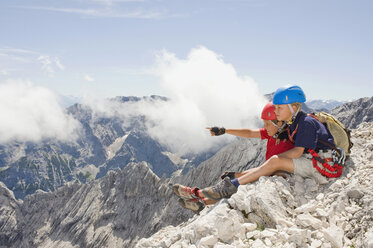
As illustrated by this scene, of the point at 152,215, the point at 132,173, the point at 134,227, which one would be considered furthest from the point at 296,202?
the point at 132,173

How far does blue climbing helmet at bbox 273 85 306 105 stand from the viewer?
9.47 metres

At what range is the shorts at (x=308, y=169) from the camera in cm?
926

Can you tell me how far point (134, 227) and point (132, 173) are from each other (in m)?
15.2

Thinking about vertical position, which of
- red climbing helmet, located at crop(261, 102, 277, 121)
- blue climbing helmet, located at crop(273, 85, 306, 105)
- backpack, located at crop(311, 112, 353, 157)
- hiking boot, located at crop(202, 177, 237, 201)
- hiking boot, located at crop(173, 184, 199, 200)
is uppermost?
blue climbing helmet, located at crop(273, 85, 306, 105)

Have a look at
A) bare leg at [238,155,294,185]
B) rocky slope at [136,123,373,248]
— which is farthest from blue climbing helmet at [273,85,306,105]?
rocky slope at [136,123,373,248]

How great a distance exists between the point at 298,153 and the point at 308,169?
0.88 m

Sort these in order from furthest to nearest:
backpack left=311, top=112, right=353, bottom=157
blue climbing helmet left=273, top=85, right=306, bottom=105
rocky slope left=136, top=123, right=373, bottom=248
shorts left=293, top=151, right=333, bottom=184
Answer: backpack left=311, top=112, right=353, bottom=157
blue climbing helmet left=273, top=85, right=306, bottom=105
shorts left=293, top=151, right=333, bottom=184
rocky slope left=136, top=123, right=373, bottom=248

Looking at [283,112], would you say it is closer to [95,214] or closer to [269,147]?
[269,147]

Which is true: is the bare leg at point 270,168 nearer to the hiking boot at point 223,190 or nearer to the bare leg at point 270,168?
the bare leg at point 270,168

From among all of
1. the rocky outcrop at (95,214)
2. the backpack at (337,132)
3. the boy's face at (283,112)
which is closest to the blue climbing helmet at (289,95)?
the boy's face at (283,112)

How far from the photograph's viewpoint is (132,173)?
2756 inches

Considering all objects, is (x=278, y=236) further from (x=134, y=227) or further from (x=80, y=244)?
(x=80, y=244)

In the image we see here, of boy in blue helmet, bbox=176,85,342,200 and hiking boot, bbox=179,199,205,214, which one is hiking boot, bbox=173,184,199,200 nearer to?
hiking boot, bbox=179,199,205,214

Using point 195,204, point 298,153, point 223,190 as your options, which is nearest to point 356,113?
point 298,153
